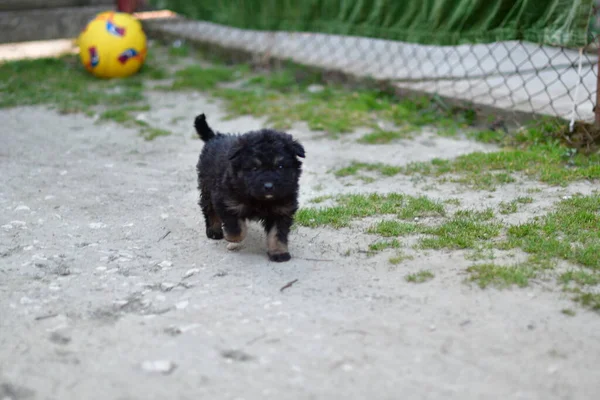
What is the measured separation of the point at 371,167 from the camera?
6.09m

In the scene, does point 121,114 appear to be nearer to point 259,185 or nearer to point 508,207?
point 259,185

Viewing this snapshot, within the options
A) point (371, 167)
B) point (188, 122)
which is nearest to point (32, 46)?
point (188, 122)

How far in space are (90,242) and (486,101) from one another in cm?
402

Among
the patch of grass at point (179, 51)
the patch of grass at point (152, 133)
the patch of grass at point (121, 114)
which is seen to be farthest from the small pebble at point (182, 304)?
the patch of grass at point (179, 51)

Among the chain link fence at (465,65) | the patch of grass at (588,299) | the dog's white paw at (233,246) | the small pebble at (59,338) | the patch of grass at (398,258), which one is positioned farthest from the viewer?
the chain link fence at (465,65)

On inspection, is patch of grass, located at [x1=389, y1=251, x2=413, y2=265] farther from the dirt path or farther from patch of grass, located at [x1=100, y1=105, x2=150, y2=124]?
patch of grass, located at [x1=100, y1=105, x2=150, y2=124]

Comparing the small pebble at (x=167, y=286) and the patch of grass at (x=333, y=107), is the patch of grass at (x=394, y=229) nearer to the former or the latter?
the small pebble at (x=167, y=286)

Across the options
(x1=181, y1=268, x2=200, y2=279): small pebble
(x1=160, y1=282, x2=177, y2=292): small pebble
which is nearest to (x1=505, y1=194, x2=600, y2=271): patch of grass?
(x1=181, y1=268, x2=200, y2=279): small pebble

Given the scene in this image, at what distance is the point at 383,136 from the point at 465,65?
214 centimetres

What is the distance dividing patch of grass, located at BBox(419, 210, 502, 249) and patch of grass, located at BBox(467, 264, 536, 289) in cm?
38

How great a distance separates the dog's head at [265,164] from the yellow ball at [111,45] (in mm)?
5659

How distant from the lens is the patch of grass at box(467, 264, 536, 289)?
3.75 metres

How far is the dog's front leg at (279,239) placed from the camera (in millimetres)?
4293

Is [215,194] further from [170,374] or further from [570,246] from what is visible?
[570,246]
